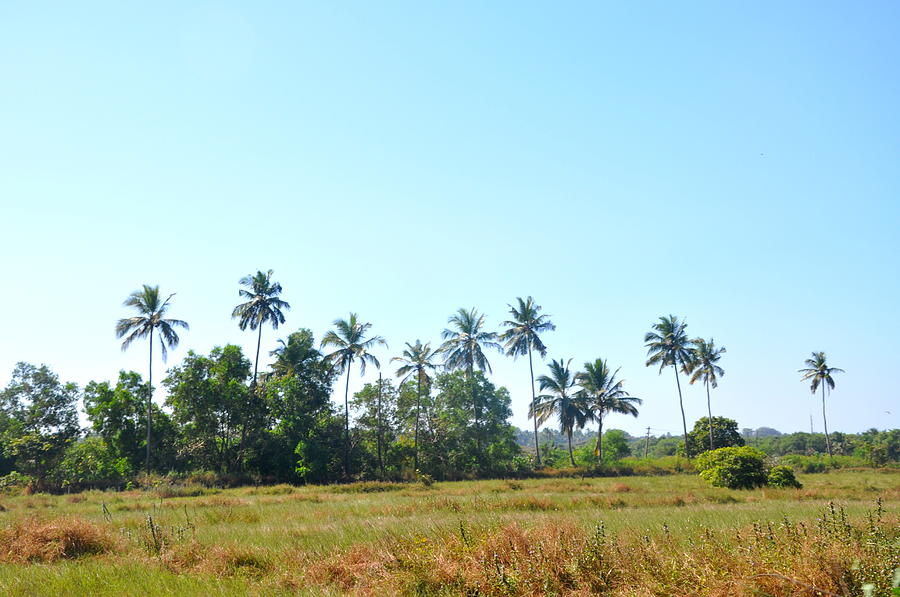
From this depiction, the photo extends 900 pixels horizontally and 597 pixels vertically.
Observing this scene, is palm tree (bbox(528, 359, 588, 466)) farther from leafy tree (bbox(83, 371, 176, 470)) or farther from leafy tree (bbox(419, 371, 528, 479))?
leafy tree (bbox(83, 371, 176, 470))

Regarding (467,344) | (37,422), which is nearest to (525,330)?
(467,344)

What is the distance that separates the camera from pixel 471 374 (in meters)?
58.6

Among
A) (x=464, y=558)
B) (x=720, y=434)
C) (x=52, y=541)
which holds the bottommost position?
(x=720, y=434)

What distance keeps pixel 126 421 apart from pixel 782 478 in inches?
1922

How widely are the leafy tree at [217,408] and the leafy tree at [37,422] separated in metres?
11.5

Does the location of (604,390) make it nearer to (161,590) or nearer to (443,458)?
(443,458)

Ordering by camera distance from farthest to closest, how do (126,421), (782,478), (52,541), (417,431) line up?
(417,431), (126,421), (782,478), (52,541)

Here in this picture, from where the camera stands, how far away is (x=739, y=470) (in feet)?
101

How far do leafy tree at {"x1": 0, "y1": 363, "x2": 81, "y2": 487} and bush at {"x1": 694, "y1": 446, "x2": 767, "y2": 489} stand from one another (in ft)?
172

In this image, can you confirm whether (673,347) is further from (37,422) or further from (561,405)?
(37,422)

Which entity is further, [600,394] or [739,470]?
[600,394]

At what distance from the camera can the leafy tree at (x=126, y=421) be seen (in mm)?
46562

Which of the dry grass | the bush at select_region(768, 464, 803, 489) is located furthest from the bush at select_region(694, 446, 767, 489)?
the dry grass

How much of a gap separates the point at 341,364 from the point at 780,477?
3576 cm
